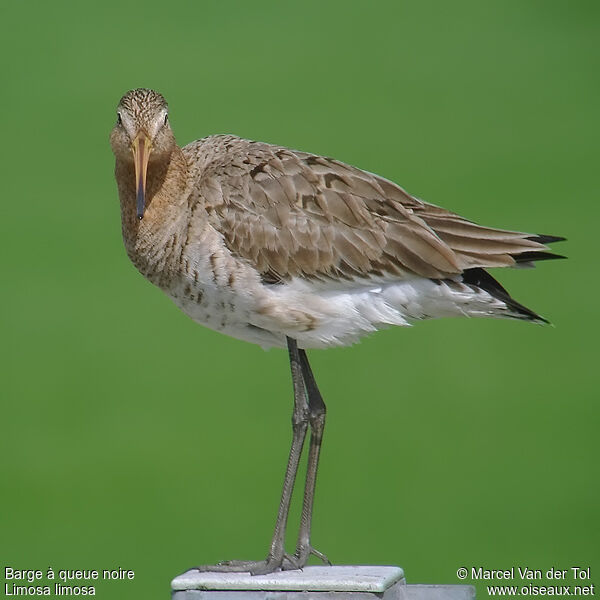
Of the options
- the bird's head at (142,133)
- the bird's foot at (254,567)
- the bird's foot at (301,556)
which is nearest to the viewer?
the bird's foot at (254,567)

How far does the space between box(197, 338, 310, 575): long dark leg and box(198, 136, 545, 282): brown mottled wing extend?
0.49 meters

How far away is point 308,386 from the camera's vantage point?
24.8 feet

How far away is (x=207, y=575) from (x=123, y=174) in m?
2.29

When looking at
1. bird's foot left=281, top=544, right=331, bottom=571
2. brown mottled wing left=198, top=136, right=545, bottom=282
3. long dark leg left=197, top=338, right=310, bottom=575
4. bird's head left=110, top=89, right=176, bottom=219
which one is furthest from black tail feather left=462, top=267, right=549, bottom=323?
bird's head left=110, top=89, right=176, bottom=219

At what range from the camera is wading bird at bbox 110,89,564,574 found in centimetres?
707

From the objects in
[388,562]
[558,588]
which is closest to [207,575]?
[558,588]

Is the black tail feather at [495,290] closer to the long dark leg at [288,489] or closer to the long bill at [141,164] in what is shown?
the long dark leg at [288,489]

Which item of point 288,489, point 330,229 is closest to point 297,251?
point 330,229

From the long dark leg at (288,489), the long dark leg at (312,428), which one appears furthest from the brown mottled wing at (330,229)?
the long dark leg at (312,428)

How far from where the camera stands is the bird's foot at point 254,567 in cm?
678

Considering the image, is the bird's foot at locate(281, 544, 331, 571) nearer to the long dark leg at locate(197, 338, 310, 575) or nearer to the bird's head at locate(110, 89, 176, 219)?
the long dark leg at locate(197, 338, 310, 575)

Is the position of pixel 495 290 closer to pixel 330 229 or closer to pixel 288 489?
pixel 330 229

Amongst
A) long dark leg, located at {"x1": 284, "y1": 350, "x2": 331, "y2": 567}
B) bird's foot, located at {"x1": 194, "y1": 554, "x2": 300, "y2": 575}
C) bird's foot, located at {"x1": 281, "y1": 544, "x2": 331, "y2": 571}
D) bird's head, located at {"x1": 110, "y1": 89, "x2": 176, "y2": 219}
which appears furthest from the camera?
long dark leg, located at {"x1": 284, "y1": 350, "x2": 331, "y2": 567}

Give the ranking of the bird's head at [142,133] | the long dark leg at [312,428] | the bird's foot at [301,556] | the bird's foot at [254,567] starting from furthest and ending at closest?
the long dark leg at [312,428] → the bird's head at [142,133] → the bird's foot at [301,556] → the bird's foot at [254,567]
